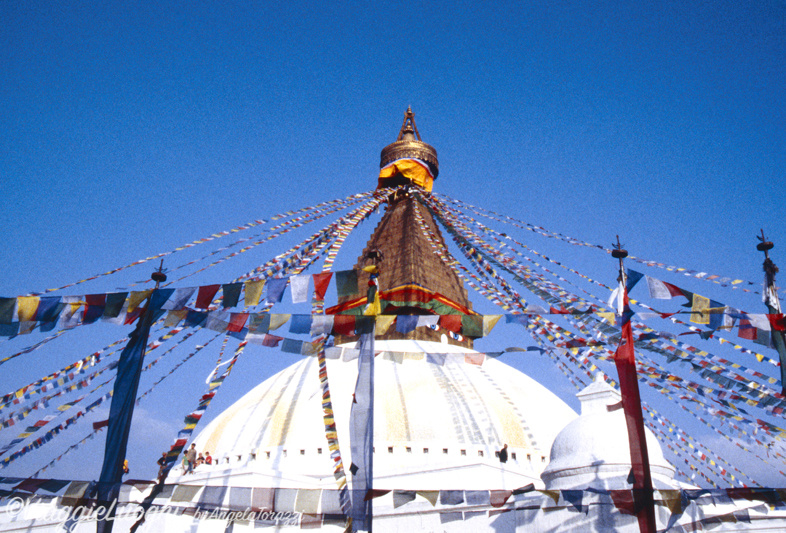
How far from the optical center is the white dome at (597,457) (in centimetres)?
662

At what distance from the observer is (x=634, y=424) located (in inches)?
226

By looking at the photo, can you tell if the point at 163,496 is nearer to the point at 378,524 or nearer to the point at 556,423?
the point at 378,524

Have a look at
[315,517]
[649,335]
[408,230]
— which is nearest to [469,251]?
[408,230]

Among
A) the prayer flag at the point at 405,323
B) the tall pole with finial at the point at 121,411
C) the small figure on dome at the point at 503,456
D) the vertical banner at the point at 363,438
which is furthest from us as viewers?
the small figure on dome at the point at 503,456

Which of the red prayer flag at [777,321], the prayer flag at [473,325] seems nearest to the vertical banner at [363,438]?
the prayer flag at [473,325]

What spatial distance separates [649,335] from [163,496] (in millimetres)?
5608

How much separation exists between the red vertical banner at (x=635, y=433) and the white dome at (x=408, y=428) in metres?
2.58

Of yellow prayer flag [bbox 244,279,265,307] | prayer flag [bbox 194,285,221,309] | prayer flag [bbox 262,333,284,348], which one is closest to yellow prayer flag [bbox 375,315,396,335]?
prayer flag [bbox 262,333,284,348]

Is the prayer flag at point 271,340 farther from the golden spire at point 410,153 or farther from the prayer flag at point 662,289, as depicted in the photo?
the golden spire at point 410,153

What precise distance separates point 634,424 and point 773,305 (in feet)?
9.72

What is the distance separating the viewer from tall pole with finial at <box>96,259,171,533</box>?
6.07 metres

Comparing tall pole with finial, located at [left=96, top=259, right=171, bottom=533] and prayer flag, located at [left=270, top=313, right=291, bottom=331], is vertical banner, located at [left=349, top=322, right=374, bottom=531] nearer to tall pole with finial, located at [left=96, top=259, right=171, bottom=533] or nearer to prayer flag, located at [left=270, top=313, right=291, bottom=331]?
prayer flag, located at [left=270, top=313, right=291, bottom=331]

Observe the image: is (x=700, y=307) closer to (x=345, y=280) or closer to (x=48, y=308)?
(x=345, y=280)

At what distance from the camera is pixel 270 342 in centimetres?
674
